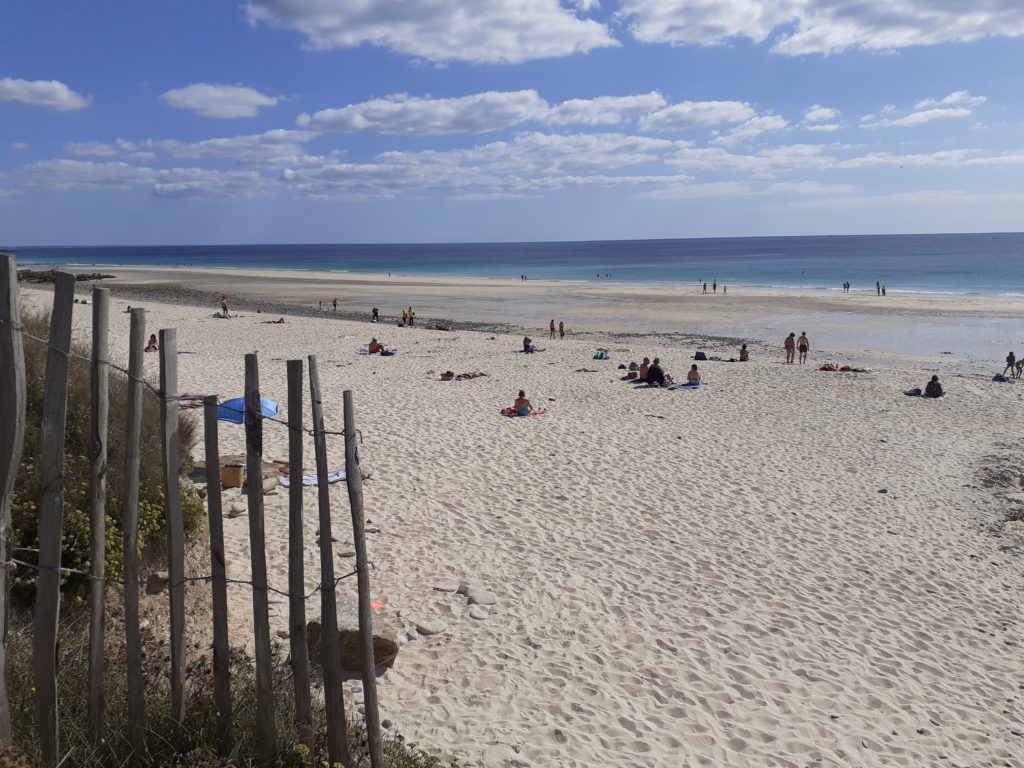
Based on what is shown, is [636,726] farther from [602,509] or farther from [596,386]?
[596,386]

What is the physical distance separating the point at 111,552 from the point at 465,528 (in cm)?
399

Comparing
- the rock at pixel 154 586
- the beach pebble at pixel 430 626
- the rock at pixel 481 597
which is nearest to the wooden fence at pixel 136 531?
the rock at pixel 154 586

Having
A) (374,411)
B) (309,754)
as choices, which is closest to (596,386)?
(374,411)

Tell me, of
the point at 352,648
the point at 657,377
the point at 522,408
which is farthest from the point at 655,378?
the point at 352,648

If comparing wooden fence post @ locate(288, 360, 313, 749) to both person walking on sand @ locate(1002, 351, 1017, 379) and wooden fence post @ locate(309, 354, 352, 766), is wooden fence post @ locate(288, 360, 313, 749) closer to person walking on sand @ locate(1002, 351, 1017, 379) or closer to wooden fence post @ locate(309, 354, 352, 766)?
wooden fence post @ locate(309, 354, 352, 766)

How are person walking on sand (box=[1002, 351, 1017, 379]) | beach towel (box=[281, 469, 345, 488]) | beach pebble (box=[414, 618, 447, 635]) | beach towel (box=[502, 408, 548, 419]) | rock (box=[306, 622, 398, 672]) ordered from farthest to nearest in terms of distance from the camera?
person walking on sand (box=[1002, 351, 1017, 379])
beach towel (box=[502, 408, 548, 419])
beach towel (box=[281, 469, 345, 488])
beach pebble (box=[414, 618, 447, 635])
rock (box=[306, 622, 398, 672])

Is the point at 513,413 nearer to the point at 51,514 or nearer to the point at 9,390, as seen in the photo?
the point at 51,514

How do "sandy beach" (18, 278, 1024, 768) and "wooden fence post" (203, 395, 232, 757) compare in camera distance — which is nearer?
"wooden fence post" (203, 395, 232, 757)

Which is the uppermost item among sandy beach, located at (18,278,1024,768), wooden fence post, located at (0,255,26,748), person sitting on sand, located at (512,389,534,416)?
wooden fence post, located at (0,255,26,748)

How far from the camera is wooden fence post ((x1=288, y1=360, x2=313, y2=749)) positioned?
12.0 feet

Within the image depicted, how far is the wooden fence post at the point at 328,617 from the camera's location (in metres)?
3.70

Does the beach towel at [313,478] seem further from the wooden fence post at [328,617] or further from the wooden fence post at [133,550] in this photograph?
the wooden fence post at [133,550]

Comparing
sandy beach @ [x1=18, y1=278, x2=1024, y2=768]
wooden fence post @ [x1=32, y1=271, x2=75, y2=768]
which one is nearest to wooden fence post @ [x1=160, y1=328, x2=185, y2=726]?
wooden fence post @ [x1=32, y1=271, x2=75, y2=768]

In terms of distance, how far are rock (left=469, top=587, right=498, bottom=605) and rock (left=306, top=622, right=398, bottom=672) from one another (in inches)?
49.0
